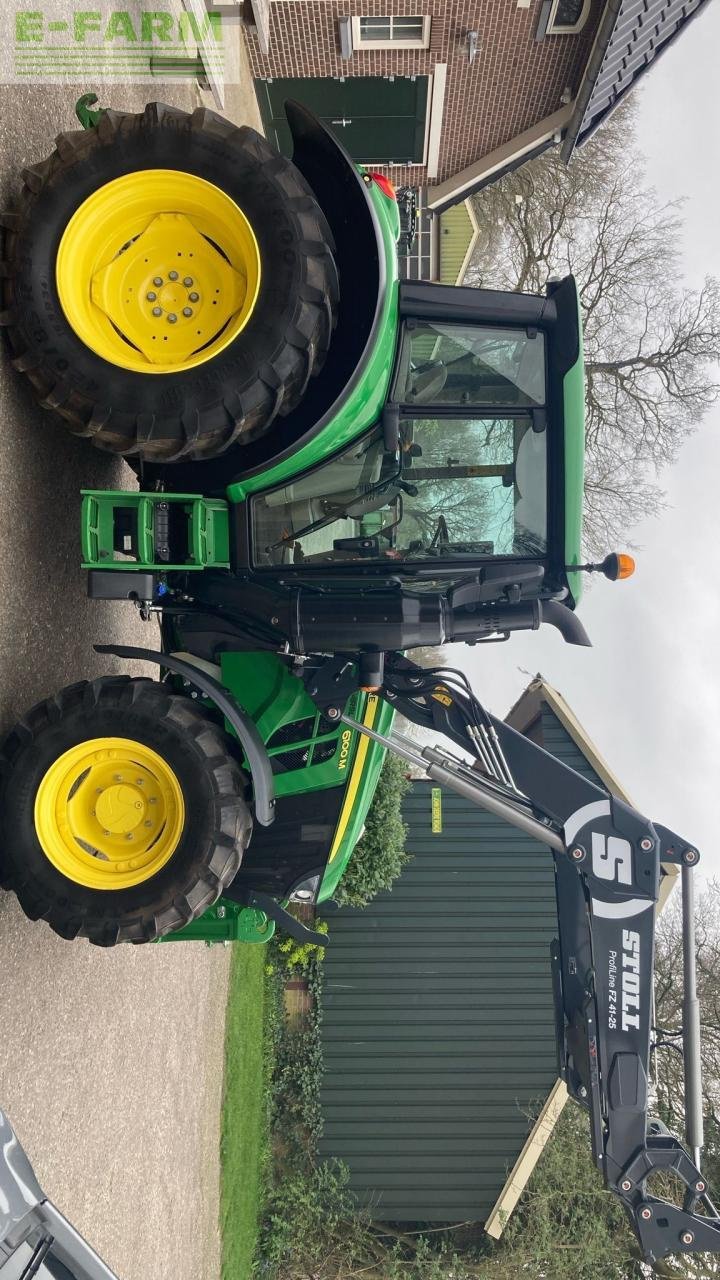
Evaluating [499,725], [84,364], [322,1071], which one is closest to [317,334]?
[84,364]

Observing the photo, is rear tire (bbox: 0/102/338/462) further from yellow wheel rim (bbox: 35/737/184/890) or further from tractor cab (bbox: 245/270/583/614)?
yellow wheel rim (bbox: 35/737/184/890)

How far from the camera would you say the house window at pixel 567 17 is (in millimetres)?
9625

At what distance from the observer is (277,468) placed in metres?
4.01

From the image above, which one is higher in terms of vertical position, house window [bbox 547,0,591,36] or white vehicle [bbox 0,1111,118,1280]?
house window [bbox 547,0,591,36]

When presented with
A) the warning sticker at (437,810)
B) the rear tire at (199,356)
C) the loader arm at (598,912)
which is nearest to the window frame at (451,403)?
the rear tire at (199,356)

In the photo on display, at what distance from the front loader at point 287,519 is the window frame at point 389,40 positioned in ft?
22.1

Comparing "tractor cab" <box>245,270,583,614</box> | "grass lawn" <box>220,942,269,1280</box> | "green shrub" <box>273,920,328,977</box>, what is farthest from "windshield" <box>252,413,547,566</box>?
"green shrub" <box>273,920,328,977</box>

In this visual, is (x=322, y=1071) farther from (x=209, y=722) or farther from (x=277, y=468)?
(x=277, y=468)

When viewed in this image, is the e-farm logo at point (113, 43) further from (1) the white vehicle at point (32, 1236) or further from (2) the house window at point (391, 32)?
(1) the white vehicle at point (32, 1236)

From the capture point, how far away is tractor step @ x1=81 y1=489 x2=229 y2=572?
4.09 m

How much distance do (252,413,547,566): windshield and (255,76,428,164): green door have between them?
808 cm

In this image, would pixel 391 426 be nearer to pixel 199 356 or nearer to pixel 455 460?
pixel 455 460

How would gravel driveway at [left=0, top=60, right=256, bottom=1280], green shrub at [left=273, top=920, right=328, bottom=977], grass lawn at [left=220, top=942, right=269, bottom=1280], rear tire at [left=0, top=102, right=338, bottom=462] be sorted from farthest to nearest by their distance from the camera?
green shrub at [left=273, top=920, right=328, bottom=977]
grass lawn at [left=220, top=942, right=269, bottom=1280]
gravel driveway at [left=0, top=60, right=256, bottom=1280]
rear tire at [left=0, top=102, right=338, bottom=462]

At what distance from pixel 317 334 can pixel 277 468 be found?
Answer: 22.4 inches
